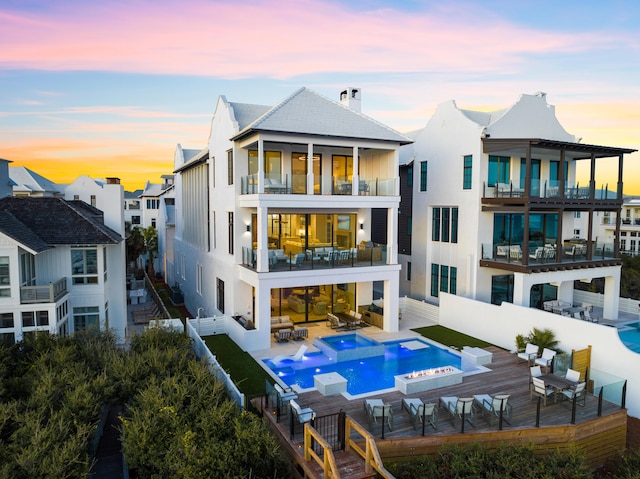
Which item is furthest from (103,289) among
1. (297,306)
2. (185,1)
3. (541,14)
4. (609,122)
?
(609,122)

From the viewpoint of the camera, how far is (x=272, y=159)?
814 inches

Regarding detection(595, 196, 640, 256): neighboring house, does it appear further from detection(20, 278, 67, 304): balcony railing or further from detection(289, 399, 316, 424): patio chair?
detection(20, 278, 67, 304): balcony railing

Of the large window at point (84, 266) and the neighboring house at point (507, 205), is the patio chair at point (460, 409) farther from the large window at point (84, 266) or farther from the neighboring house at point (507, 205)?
the large window at point (84, 266)

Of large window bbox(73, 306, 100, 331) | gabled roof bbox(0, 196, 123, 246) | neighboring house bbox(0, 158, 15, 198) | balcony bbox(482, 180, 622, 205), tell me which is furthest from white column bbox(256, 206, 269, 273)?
neighboring house bbox(0, 158, 15, 198)

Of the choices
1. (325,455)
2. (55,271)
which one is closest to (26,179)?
(55,271)

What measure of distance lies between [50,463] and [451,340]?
15450 mm

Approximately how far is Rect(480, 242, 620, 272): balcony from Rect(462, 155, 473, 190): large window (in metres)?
3.18

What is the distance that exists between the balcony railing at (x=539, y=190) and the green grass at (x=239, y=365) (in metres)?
13.8

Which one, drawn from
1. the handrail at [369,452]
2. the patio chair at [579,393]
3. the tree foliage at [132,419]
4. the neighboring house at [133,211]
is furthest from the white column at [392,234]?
the neighboring house at [133,211]

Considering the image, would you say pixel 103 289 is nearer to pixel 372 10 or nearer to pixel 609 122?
pixel 372 10

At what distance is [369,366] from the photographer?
16.3m

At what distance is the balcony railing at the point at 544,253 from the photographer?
20.5 m

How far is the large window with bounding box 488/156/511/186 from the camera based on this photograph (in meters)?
22.1

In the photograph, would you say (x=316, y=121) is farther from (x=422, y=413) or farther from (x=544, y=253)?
(x=422, y=413)
